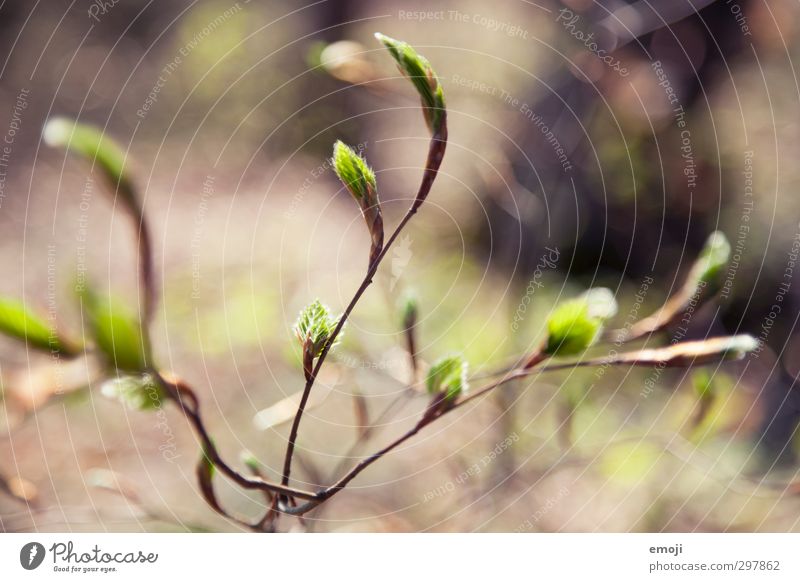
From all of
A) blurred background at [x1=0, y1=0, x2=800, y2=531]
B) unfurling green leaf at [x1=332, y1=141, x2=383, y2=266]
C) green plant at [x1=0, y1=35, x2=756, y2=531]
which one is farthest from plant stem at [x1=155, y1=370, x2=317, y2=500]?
blurred background at [x1=0, y1=0, x2=800, y2=531]

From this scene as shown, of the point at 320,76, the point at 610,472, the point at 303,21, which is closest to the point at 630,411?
the point at 610,472

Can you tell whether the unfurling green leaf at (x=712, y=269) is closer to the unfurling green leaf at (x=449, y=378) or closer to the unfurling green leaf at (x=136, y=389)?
the unfurling green leaf at (x=449, y=378)
